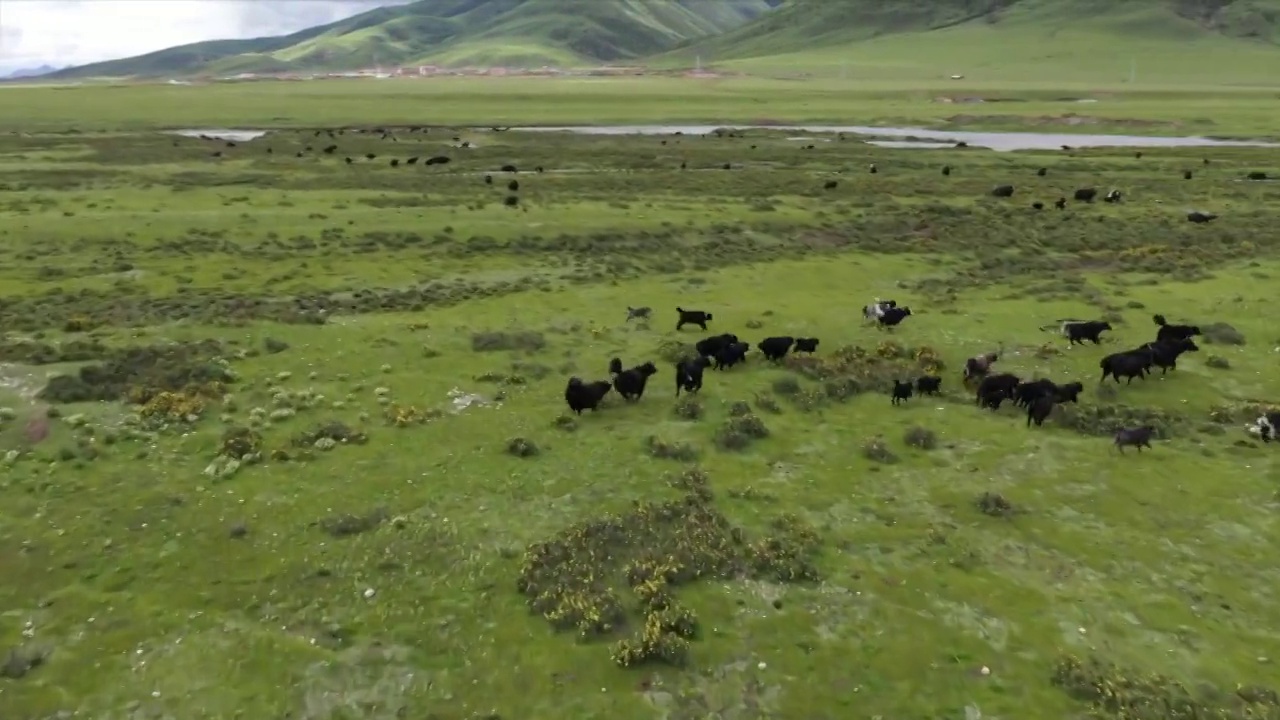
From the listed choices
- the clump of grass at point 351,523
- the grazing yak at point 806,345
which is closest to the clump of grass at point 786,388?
the grazing yak at point 806,345

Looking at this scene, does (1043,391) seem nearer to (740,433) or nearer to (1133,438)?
(1133,438)

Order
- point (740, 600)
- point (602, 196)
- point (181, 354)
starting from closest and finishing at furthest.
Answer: point (740, 600), point (181, 354), point (602, 196)

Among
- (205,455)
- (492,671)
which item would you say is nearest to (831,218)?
(205,455)

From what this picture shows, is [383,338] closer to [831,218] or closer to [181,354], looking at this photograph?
[181,354]

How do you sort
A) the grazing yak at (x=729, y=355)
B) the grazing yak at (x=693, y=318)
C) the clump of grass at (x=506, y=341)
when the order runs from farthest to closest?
the grazing yak at (x=693, y=318), the clump of grass at (x=506, y=341), the grazing yak at (x=729, y=355)

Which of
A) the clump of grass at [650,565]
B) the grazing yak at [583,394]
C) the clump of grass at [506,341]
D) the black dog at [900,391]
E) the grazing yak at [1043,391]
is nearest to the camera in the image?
the clump of grass at [650,565]

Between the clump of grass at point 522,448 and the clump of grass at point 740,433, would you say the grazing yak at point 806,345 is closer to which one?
the clump of grass at point 740,433
